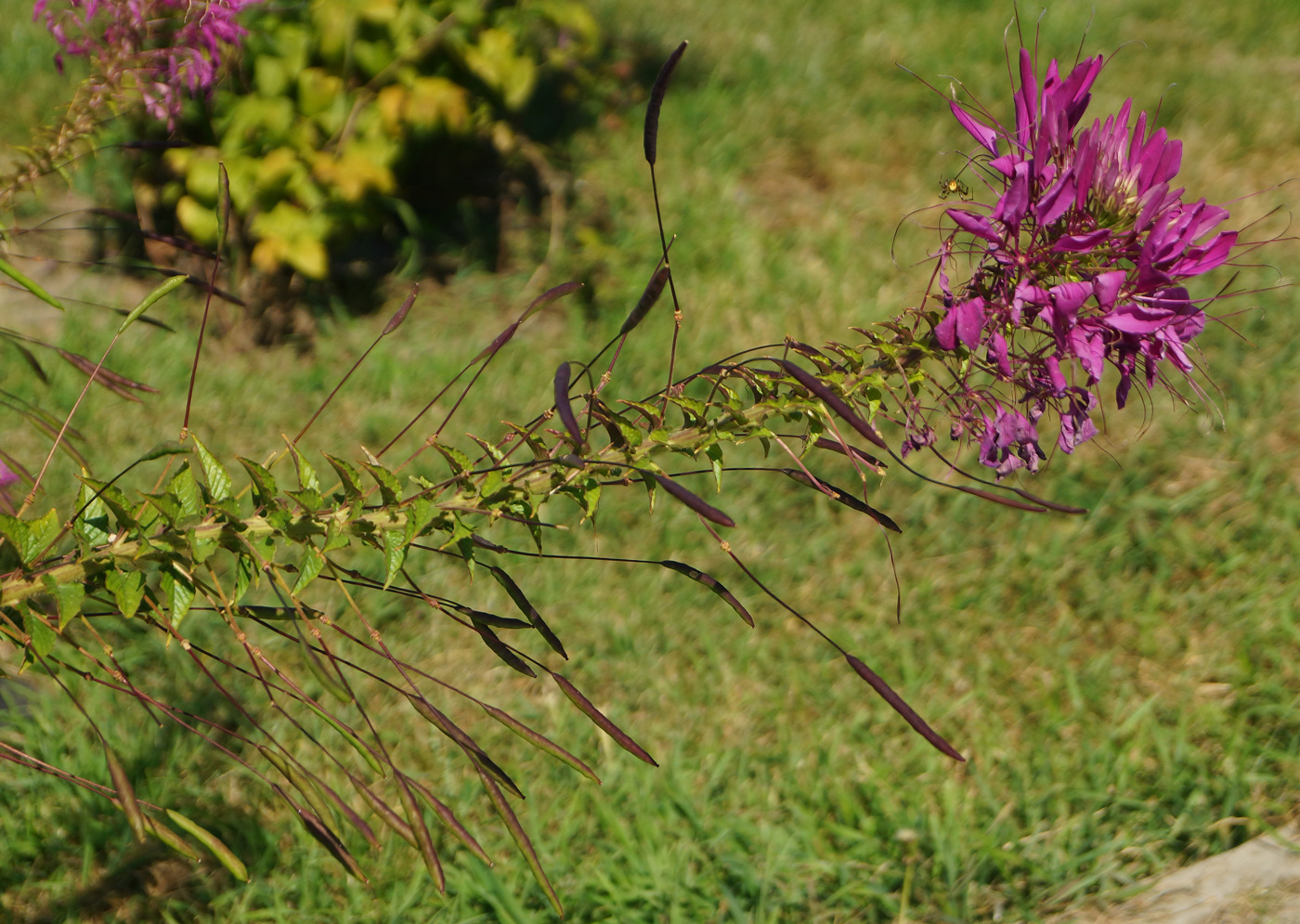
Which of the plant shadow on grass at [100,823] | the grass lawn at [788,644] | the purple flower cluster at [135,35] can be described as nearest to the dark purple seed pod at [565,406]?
the grass lawn at [788,644]

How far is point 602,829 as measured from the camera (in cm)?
181

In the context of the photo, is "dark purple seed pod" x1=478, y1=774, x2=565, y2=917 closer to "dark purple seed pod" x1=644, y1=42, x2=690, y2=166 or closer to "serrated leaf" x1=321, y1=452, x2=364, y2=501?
"serrated leaf" x1=321, y1=452, x2=364, y2=501

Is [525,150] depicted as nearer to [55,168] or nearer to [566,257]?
[566,257]

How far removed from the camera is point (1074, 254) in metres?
0.80

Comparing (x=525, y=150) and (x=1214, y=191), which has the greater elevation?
(x=525, y=150)

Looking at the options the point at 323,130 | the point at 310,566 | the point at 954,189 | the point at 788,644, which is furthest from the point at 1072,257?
the point at 323,130

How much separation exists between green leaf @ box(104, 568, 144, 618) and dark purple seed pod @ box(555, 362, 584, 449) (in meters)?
0.36

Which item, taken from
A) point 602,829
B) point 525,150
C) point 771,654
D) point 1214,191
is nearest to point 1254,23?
point 1214,191

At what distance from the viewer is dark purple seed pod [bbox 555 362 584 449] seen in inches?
26.4

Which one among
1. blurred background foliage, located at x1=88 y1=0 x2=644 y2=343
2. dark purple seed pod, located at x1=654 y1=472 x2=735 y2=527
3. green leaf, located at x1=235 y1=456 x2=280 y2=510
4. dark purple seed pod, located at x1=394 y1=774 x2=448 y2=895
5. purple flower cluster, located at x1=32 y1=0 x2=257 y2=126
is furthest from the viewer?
blurred background foliage, located at x1=88 y1=0 x2=644 y2=343

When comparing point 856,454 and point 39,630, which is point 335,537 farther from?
point 856,454

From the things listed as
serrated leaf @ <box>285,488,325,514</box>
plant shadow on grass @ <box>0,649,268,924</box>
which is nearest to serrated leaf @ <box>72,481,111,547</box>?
serrated leaf @ <box>285,488,325,514</box>

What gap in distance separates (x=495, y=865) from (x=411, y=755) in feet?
0.95

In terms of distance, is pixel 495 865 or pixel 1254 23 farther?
pixel 1254 23
